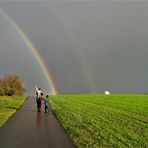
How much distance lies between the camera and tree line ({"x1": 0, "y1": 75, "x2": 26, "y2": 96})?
94875mm

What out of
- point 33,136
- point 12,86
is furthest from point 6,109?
point 12,86

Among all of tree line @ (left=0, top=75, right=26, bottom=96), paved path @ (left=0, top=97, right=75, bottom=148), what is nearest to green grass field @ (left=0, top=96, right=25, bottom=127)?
paved path @ (left=0, top=97, right=75, bottom=148)

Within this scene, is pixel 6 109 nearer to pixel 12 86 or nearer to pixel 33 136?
pixel 33 136

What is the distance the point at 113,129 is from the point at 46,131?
3929mm

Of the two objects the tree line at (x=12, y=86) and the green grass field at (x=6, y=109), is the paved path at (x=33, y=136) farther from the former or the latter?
the tree line at (x=12, y=86)

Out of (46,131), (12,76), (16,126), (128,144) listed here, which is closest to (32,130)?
(46,131)

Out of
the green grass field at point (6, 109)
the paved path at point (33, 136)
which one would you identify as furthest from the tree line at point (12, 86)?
the paved path at point (33, 136)

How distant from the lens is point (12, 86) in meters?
96.5

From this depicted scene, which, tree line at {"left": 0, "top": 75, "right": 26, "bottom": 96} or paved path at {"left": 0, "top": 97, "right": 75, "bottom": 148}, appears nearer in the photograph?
paved path at {"left": 0, "top": 97, "right": 75, "bottom": 148}

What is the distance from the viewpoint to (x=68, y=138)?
20203mm

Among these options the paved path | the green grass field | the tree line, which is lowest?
the paved path

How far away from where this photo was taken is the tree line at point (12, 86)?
311ft

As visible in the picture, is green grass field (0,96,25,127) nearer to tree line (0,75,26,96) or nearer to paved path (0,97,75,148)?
paved path (0,97,75,148)

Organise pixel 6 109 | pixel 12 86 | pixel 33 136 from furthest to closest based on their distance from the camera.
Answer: pixel 12 86 → pixel 6 109 → pixel 33 136
